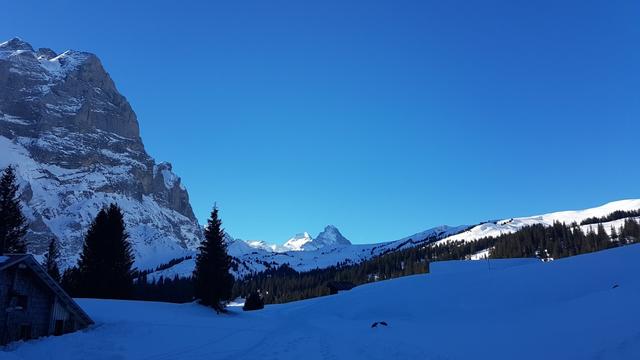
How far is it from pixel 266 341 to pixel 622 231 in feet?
491

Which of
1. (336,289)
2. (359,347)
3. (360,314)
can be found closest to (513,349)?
(359,347)

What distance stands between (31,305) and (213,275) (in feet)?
85.4

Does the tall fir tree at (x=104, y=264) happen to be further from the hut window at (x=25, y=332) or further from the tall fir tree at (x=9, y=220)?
the hut window at (x=25, y=332)

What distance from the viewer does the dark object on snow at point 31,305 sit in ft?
68.8

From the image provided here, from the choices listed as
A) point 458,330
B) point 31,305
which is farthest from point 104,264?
point 458,330

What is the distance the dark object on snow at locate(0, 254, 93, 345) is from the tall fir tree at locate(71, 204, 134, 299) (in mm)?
21892

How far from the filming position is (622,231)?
14312cm

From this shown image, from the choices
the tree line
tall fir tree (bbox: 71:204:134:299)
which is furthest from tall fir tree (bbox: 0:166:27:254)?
tall fir tree (bbox: 71:204:134:299)

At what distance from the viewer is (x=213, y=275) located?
48.2 metres

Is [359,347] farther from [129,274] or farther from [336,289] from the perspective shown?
[336,289]

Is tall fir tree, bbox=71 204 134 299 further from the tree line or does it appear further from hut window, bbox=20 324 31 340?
hut window, bbox=20 324 31 340

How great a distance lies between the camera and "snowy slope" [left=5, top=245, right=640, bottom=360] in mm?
18375

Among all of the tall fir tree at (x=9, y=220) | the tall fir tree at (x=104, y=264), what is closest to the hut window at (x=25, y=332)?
the tall fir tree at (x=9, y=220)

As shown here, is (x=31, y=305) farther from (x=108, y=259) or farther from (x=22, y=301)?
(x=108, y=259)
